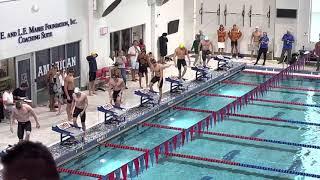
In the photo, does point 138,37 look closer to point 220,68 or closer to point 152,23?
point 152,23

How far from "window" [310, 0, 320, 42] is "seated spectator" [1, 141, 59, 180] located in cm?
2332

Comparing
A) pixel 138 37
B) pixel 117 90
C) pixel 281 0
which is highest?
pixel 281 0

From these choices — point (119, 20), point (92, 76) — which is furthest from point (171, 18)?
point (92, 76)

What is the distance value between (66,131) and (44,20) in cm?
473

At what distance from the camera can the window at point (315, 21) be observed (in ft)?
75.6

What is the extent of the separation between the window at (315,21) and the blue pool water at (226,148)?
6947 mm

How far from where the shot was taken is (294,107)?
1627 cm

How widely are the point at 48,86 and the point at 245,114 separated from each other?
5481 mm

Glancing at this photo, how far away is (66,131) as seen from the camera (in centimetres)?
1167

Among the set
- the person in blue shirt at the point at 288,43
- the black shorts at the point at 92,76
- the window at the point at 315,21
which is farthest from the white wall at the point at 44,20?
the window at the point at 315,21

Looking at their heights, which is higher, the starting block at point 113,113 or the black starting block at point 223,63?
the black starting block at point 223,63

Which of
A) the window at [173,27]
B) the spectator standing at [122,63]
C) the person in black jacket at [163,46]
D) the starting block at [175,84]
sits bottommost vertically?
the starting block at [175,84]

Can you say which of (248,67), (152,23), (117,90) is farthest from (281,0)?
(117,90)

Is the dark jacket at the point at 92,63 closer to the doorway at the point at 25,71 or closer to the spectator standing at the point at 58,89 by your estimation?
the spectator standing at the point at 58,89
